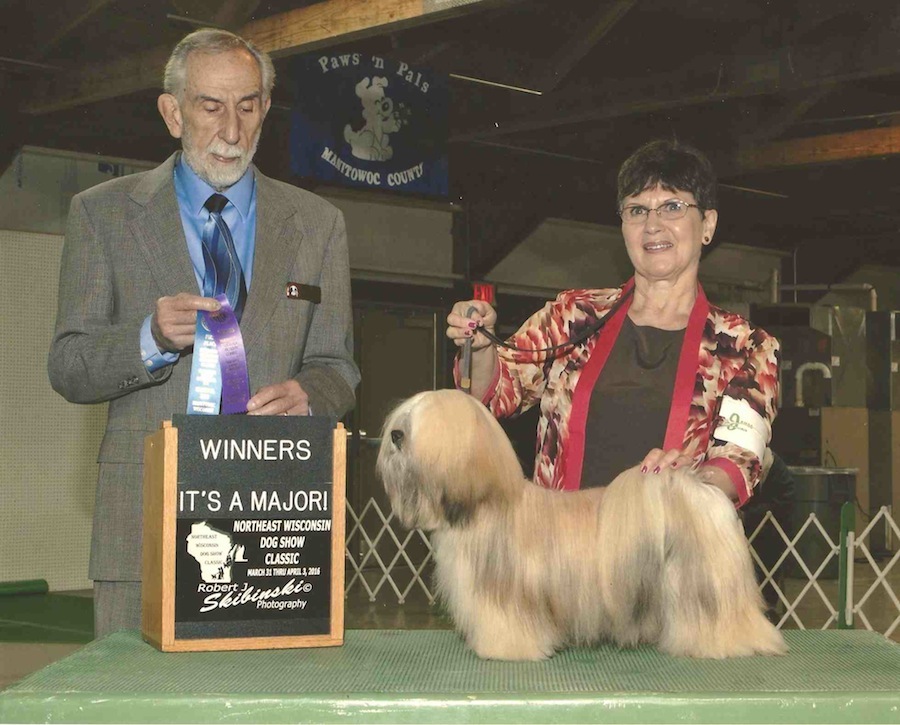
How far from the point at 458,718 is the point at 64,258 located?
922 millimetres

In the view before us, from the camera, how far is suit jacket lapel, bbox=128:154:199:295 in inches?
69.4

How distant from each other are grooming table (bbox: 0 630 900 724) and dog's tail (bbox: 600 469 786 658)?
0.18ft

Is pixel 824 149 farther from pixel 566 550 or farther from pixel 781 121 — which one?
pixel 566 550

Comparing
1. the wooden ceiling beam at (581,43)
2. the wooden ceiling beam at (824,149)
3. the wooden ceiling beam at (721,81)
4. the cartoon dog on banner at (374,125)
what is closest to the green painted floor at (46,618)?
the cartoon dog on banner at (374,125)

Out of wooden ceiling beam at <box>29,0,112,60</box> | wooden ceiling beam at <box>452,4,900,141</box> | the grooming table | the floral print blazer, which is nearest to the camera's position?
the grooming table

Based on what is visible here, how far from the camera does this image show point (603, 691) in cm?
139

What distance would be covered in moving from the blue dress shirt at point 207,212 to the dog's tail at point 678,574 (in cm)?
68

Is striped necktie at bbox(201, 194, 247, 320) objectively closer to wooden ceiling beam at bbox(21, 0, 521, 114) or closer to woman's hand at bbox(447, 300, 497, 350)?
woman's hand at bbox(447, 300, 497, 350)

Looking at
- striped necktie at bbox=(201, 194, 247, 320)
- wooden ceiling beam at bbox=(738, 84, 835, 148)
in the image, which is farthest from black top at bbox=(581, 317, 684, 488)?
wooden ceiling beam at bbox=(738, 84, 835, 148)

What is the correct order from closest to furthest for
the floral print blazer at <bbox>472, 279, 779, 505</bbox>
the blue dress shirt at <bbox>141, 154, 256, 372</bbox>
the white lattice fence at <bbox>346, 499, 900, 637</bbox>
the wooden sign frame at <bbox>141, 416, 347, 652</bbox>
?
the wooden sign frame at <bbox>141, 416, 347, 652</bbox> → the blue dress shirt at <bbox>141, 154, 256, 372</bbox> → the floral print blazer at <bbox>472, 279, 779, 505</bbox> → the white lattice fence at <bbox>346, 499, 900, 637</bbox>

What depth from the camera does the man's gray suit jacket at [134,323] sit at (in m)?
1.71

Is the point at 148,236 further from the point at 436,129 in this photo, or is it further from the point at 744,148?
the point at 744,148

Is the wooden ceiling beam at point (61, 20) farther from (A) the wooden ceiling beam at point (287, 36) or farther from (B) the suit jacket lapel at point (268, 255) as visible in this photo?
(B) the suit jacket lapel at point (268, 255)

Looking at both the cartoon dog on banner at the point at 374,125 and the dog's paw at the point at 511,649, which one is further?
the cartoon dog on banner at the point at 374,125
